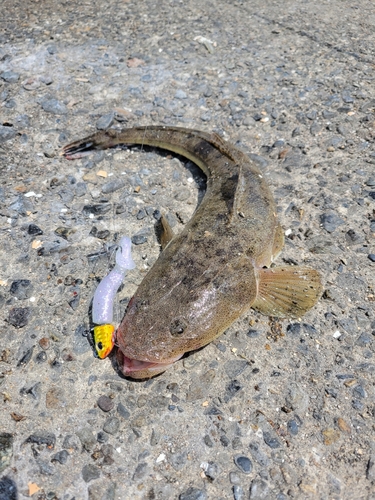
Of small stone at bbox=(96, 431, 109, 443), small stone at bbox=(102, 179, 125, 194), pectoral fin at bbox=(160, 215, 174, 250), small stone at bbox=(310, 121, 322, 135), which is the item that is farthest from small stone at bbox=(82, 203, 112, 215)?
small stone at bbox=(310, 121, 322, 135)

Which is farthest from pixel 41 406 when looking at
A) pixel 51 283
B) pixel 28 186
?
pixel 28 186

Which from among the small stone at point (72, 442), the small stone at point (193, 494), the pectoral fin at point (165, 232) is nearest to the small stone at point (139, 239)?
the pectoral fin at point (165, 232)

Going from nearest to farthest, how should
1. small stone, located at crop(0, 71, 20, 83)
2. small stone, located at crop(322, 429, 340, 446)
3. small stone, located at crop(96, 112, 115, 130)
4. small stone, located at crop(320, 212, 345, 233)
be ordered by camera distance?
small stone, located at crop(322, 429, 340, 446) → small stone, located at crop(320, 212, 345, 233) → small stone, located at crop(96, 112, 115, 130) → small stone, located at crop(0, 71, 20, 83)

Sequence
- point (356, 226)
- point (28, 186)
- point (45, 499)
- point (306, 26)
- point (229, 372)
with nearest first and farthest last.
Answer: point (45, 499)
point (229, 372)
point (356, 226)
point (28, 186)
point (306, 26)

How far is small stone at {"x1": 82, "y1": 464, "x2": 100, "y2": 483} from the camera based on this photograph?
2.88 meters

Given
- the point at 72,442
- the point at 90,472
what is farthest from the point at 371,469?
the point at 72,442

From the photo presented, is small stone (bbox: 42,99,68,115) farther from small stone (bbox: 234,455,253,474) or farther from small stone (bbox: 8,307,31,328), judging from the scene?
small stone (bbox: 234,455,253,474)

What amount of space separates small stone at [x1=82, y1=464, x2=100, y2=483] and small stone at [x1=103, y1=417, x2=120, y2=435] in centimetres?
23

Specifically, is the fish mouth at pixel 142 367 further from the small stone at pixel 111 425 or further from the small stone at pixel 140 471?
the small stone at pixel 140 471

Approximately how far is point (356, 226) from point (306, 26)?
419cm

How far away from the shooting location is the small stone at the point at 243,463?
2931mm

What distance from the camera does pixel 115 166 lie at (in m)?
5.08

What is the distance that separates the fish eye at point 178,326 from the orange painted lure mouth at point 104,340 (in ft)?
1.70

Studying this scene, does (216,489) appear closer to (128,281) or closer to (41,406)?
(41,406)
